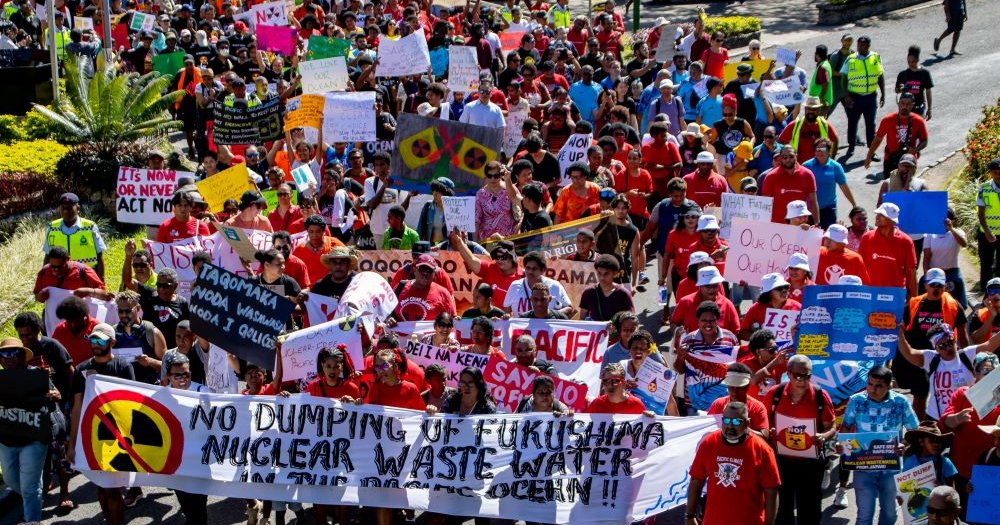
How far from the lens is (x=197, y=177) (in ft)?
64.5

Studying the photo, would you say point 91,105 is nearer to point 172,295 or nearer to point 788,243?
point 172,295

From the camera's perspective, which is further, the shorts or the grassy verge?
the grassy verge

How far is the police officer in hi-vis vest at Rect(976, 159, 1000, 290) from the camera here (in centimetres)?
1592

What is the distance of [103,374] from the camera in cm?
1184

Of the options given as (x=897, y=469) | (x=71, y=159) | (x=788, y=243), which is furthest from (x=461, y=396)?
(x=71, y=159)

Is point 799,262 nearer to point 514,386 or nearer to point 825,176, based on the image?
point 514,386

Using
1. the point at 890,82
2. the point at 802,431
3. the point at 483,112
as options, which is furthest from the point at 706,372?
the point at 890,82

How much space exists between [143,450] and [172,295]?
7.13 feet

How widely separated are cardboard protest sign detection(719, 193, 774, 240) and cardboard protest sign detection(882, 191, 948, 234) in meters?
1.30

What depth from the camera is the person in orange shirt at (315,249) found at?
14484mm

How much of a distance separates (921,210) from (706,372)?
4270 millimetres

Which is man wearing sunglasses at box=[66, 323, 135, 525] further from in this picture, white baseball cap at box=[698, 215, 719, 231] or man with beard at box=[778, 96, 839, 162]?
man with beard at box=[778, 96, 839, 162]

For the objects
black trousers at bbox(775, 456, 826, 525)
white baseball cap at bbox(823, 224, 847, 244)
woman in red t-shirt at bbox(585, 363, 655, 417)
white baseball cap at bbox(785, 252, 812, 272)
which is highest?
white baseball cap at bbox(823, 224, 847, 244)

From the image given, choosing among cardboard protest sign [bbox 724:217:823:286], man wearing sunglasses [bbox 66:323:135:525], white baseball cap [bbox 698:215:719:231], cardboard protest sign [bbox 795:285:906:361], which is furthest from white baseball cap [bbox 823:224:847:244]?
man wearing sunglasses [bbox 66:323:135:525]
